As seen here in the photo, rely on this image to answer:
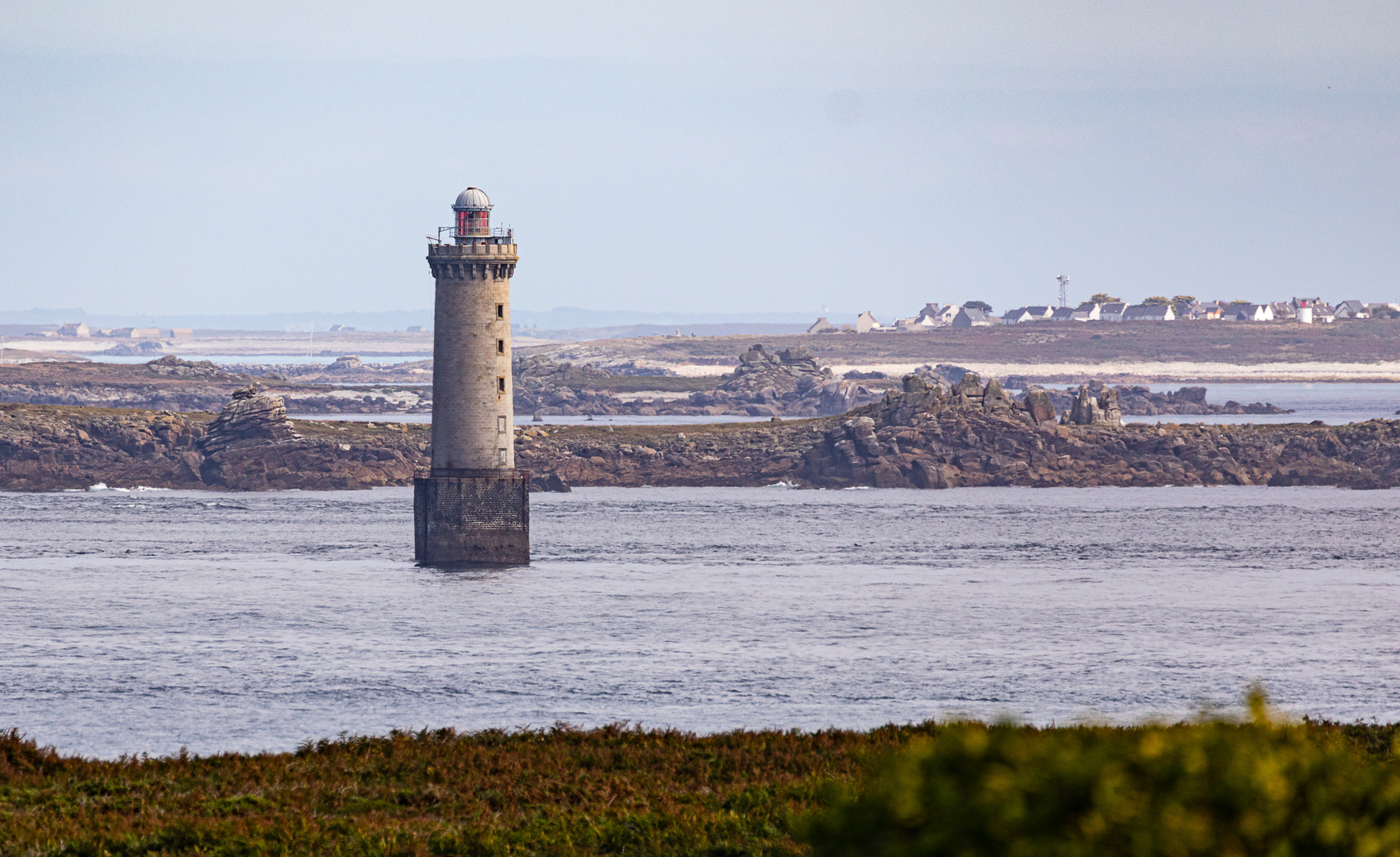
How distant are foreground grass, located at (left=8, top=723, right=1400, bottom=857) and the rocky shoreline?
9292 cm

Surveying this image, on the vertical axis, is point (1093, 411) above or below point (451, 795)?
below

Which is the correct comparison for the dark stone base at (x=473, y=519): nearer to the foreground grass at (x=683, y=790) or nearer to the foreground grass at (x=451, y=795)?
the foreground grass at (x=683, y=790)

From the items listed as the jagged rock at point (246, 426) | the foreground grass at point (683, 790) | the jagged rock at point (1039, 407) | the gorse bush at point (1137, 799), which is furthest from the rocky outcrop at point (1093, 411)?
the gorse bush at point (1137, 799)

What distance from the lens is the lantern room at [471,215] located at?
5941 centimetres

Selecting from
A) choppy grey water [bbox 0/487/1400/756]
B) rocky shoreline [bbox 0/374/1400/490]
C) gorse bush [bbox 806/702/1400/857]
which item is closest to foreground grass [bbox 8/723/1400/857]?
gorse bush [bbox 806/702/1400/857]

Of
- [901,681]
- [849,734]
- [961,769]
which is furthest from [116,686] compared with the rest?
[961,769]

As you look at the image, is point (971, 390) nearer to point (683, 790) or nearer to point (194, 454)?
point (194, 454)

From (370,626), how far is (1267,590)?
36253mm

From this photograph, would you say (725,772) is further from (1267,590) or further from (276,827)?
(1267,590)

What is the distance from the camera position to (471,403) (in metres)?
57.6

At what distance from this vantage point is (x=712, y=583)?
62.4 metres

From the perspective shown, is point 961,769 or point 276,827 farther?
point 276,827

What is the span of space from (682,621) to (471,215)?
19.2m

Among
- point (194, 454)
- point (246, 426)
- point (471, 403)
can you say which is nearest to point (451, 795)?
point (471, 403)
